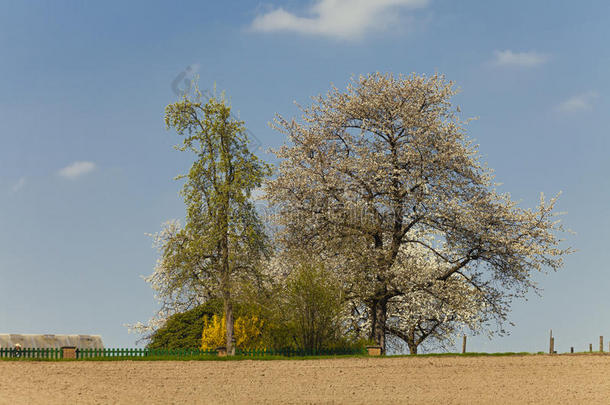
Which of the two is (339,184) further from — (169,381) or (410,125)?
(169,381)

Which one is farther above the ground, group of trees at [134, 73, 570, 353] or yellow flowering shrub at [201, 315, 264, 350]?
group of trees at [134, 73, 570, 353]

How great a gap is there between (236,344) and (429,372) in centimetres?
978

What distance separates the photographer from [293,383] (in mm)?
19125

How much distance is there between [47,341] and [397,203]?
2157cm

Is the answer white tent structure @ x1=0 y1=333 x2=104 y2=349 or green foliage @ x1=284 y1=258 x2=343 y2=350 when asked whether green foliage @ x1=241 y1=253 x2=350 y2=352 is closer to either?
green foliage @ x1=284 y1=258 x2=343 y2=350

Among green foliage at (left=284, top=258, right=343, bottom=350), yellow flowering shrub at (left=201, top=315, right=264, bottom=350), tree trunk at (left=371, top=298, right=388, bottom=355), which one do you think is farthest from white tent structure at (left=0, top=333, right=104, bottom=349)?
tree trunk at (left=371, top=298, right=388, bottom=355)

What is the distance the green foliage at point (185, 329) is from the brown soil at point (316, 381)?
6943mm

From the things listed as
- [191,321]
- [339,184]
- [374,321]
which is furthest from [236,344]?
[339,184]

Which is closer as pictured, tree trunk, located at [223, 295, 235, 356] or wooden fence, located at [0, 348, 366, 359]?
wooden fence, located at [0, 348, 366, 359]

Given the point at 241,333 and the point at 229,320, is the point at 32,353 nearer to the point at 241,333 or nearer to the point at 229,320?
the point at 229,320

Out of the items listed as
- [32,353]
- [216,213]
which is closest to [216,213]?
[216,213]

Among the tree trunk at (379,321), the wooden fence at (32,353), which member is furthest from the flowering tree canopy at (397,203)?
the wooden fence at (32,353)

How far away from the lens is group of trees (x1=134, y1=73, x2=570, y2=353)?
2788cm

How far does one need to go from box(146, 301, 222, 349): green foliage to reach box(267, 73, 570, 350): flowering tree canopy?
4977 millimetres
